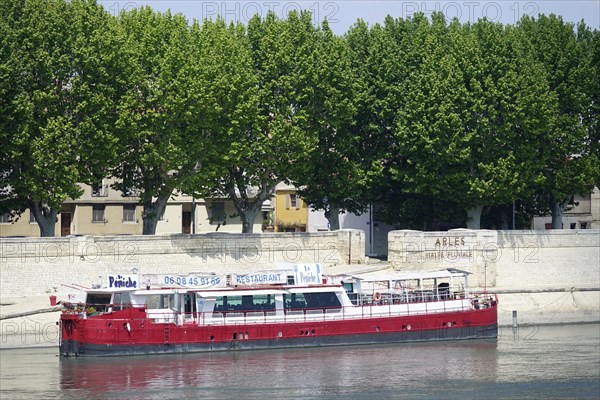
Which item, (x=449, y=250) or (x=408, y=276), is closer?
(x=408, y=276)

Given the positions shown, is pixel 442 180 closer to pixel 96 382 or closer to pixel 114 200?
pixel 114 200

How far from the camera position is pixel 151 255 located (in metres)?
77.9

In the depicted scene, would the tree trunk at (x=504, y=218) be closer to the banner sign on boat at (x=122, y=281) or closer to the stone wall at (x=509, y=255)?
the stone wall at (x=509, y=255)

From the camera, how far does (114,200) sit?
323 ft

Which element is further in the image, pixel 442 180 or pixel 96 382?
pixel 442 180

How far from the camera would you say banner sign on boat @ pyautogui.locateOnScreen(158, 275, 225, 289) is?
68.6m

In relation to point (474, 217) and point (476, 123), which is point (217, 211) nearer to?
point (474, 217)

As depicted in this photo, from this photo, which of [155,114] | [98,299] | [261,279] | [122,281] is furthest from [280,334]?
[155,114]

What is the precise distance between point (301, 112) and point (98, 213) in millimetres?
21729

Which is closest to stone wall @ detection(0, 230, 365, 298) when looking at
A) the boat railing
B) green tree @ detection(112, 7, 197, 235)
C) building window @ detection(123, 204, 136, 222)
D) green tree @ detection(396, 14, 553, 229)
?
green tree @ detection(112, 7, 197, 235)

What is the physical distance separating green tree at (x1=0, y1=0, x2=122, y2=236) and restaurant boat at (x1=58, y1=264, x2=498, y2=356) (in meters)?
10.6

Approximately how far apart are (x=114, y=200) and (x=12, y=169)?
71.7ft

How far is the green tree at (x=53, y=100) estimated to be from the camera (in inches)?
2931

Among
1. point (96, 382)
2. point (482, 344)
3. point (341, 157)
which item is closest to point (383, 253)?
point (341, 157)
